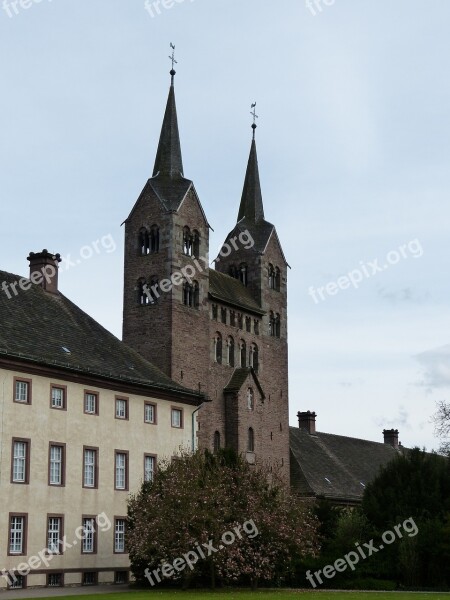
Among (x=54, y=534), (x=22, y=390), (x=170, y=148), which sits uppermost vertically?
(x=170, y=148)

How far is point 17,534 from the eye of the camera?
144ft

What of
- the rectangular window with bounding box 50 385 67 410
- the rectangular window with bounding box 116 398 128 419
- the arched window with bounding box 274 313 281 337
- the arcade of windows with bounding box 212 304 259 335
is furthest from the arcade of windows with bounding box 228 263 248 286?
the rectangular window with bounding box 50 385 67 410

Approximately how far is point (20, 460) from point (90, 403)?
5.55 m

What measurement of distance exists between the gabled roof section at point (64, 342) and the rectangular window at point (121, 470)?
3.74 metres

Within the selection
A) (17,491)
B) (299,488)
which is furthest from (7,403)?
(299,488)

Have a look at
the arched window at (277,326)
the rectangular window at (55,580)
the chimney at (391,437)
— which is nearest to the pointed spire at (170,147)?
the arched window at (277,326)

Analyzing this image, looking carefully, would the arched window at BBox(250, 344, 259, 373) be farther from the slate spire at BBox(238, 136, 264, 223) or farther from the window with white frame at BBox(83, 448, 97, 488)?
the window with white frame at BBox(83, 448, 97, 488)

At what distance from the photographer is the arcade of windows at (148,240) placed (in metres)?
65.5

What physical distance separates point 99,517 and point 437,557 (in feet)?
52.9

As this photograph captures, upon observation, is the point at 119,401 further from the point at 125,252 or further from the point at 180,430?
the point at 125,252

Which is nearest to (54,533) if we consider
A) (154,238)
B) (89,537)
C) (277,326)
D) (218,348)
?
(89,537)

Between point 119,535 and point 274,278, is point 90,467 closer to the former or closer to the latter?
point 119,535

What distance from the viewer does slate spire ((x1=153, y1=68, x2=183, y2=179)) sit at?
68.3 meters

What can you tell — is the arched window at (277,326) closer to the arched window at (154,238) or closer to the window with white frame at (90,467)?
the arched window at (154,238)
